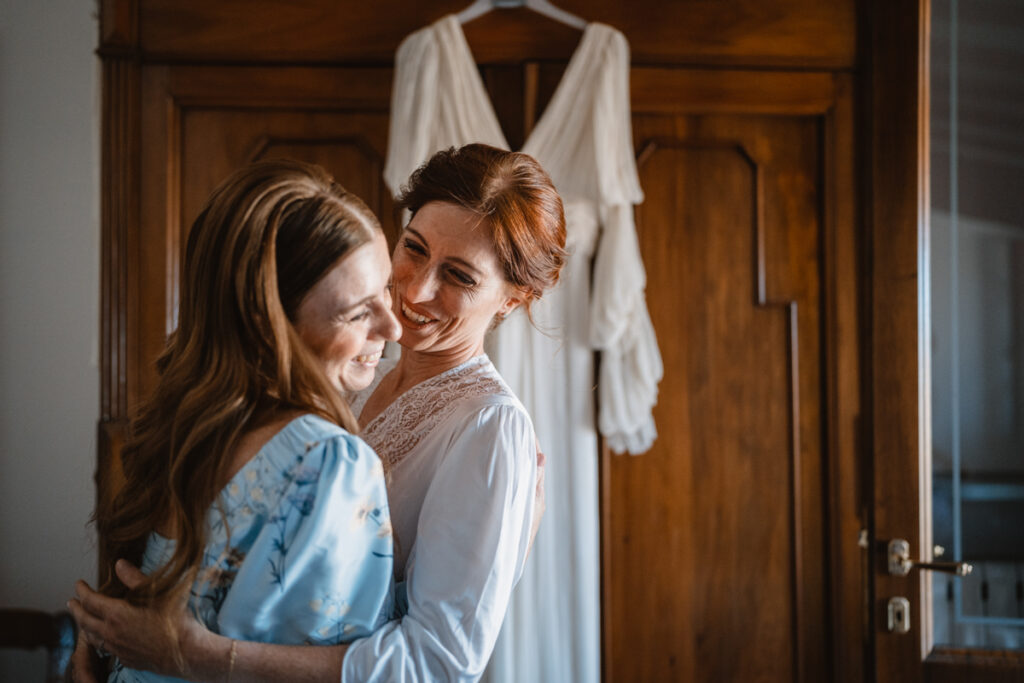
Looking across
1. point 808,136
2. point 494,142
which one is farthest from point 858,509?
point 494,142

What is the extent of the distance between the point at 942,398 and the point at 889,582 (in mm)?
485

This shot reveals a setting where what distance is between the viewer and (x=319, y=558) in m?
0.93

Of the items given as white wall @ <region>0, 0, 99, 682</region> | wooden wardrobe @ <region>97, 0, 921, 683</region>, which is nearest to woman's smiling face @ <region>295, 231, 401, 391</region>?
wooden wardrobe @ <region>97, 0, 921, 683</region>

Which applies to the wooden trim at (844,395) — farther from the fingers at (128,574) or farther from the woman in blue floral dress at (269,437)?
the fingers at (128,574)

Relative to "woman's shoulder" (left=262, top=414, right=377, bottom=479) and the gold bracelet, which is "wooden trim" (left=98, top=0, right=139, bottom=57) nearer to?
"woman's shoulder" (left=262, top=414, right=377, bottom=479)

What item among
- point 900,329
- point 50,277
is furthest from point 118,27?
point 900,329

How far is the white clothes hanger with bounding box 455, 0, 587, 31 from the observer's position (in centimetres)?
223

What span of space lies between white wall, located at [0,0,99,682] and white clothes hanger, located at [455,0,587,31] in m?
1.03

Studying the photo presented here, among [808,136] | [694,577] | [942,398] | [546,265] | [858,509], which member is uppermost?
[808,136]

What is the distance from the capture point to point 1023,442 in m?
2.06

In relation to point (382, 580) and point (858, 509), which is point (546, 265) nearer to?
point (382, 580)

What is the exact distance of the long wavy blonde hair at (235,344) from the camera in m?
0.94

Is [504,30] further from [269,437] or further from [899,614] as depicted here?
[899,614]

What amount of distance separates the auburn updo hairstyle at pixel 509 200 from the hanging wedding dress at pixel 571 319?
0.74 meters
